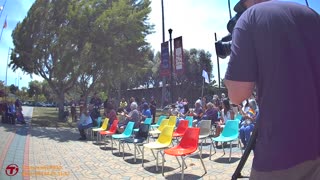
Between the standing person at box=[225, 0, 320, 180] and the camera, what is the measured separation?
0.24 metres

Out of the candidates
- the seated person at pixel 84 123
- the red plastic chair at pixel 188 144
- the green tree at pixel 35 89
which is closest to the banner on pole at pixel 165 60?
the seated person at pixel 84 123

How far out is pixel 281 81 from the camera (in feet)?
4.88

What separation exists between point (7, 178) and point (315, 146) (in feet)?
19.9

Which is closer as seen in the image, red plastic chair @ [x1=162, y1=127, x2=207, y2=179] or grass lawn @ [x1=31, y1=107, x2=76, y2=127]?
red plastic chair @ [x1=162, y1=127, x2=207, y2=179]

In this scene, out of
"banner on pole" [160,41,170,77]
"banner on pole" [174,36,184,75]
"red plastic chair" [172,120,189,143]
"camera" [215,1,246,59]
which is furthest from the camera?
"banner on pole" [160,41,170,77]

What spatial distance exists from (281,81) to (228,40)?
1.66 feet

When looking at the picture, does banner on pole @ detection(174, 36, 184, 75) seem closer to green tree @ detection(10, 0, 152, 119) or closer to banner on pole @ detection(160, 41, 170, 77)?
banner on pole @ detection(160, 41, 170, 77)

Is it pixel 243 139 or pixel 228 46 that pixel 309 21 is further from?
pixel 243 139

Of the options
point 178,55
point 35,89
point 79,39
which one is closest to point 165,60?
point 178,55

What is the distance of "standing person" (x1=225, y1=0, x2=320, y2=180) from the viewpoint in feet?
4.76

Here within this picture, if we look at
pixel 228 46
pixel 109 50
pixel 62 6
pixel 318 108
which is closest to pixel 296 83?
pixel 318 108

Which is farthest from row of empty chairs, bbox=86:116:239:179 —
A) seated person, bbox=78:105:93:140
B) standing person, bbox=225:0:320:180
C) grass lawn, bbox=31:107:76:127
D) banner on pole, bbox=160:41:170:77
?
grass lawn, bbox=31:107:76:127

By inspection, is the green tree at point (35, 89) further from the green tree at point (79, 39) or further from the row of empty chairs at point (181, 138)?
the row of empty chairs at point (181, 138)

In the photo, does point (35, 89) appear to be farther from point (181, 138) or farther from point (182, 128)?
point (181, 138)
